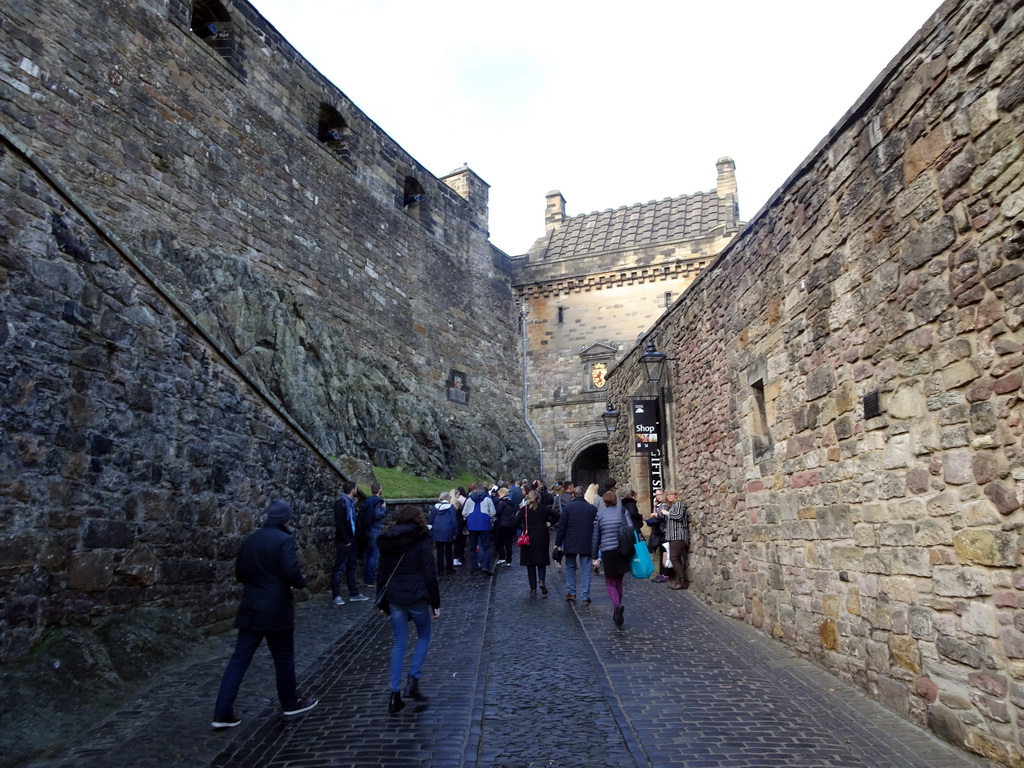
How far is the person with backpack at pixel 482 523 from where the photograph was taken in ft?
37.4

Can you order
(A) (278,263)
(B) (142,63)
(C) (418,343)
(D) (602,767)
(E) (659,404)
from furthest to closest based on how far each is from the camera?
(C) (418,343) → (A) (278,263) → (B) (142,63) → (E) (659,404) → (D) (602,767)

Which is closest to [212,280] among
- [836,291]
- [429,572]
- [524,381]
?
[429,572]

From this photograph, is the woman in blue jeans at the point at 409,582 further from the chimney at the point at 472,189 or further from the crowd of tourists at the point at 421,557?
the chimney at the point at 472,189

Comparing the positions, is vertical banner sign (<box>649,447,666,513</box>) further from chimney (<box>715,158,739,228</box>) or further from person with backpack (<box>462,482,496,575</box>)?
chimney (<box>715,158,739,228</box>)

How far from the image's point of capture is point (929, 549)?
4176 mm

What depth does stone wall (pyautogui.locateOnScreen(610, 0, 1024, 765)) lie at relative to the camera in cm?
357

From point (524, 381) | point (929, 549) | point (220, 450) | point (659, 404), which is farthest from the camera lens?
point (524, 381)

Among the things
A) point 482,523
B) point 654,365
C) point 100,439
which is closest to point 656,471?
point 654,365

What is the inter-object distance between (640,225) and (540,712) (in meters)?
27.1

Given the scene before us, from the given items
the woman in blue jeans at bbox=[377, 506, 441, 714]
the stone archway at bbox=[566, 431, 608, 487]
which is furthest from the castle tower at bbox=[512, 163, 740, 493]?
the woman in blue jeans at bbox=[377, 506, 441, 714]

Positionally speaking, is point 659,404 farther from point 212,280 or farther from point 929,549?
point 212,280

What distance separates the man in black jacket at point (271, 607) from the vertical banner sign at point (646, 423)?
7345 millimetres

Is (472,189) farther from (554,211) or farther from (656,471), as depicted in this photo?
(656,471)

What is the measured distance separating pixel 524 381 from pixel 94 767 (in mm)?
23821
